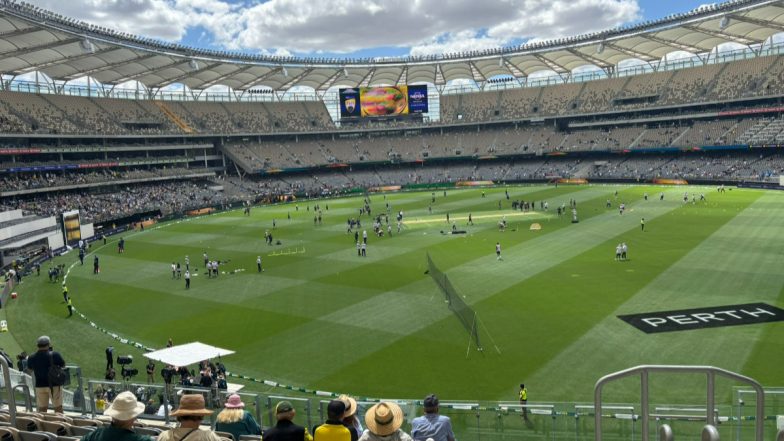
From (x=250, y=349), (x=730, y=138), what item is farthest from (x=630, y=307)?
(x=730, y=138)

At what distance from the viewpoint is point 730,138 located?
270 feet

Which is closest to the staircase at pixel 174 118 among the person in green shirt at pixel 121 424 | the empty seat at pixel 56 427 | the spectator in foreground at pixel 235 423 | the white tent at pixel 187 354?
the white tent at pixel 187 354

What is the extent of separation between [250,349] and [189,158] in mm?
83326

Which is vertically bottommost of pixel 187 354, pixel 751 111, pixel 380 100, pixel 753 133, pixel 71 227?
pixel 187 354

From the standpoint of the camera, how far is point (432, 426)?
285 inches

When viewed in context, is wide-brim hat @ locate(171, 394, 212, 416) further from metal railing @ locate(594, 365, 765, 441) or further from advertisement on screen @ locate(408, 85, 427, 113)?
advertisement on screen @ locate(408, 85, 427, 113)

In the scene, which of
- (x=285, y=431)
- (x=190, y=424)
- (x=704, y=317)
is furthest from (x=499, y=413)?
(x=704, y=317)

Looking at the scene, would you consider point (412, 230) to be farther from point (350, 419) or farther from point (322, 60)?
point (322, 60)

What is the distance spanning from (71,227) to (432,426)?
182ft

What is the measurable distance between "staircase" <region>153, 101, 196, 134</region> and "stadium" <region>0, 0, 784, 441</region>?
21.7 inches

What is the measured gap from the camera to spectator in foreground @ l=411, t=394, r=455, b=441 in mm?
7195

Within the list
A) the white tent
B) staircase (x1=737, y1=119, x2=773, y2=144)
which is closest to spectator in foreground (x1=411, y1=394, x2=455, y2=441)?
the white tent

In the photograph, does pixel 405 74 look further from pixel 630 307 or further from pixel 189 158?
pixel 630 307

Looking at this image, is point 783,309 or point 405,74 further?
point 405,74
